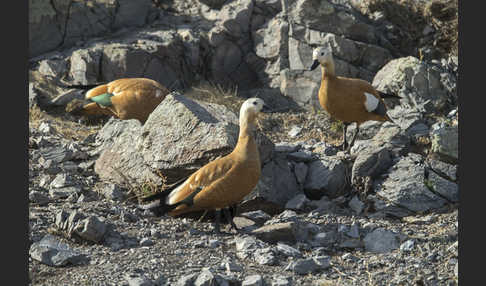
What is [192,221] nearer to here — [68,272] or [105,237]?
[105,237]

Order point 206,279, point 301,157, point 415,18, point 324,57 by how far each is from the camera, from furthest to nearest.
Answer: point 415,18
point 324,57
point 301,157
point 206,279

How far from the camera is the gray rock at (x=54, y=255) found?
504 cm

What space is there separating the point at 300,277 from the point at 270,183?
6.67 feet

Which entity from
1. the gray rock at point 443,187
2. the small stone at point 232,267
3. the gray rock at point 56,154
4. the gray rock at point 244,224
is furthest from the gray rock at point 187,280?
the gray rock at point 443,187

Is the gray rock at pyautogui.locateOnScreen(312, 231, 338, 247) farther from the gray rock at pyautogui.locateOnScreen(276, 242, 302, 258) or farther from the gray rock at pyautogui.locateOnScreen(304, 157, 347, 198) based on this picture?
the gray rock at pyautogui.locateOnScreen(304, 157, 347, 198)

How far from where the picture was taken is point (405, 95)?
10266 millimetres

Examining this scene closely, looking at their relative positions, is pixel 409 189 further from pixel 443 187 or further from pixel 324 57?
pixel 324 57

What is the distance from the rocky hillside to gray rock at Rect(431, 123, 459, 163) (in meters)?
0.02

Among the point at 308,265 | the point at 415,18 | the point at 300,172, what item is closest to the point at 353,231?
the point at 308,265

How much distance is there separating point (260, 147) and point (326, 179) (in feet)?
3.19

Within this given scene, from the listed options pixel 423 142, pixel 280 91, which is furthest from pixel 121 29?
pixel 423 142

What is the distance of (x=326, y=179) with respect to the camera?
288 inches

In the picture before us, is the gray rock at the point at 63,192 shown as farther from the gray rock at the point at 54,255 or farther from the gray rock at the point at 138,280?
the gray rock at the point at 138,280

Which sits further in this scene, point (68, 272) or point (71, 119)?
point (71, 119)
